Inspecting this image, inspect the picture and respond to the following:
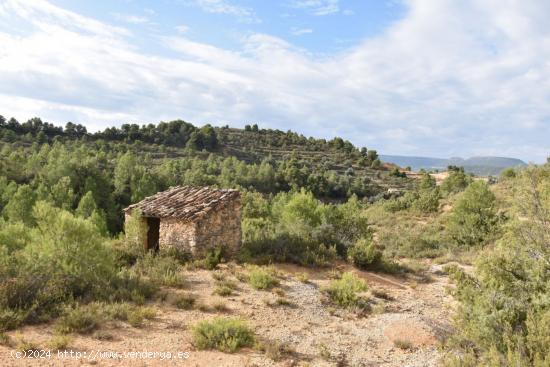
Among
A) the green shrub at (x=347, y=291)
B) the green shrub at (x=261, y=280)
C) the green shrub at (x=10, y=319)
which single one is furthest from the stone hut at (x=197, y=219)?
the green shrub at (x=10, y=319)

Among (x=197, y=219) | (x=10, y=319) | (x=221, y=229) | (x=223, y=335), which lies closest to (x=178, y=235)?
(x=197, y=219)

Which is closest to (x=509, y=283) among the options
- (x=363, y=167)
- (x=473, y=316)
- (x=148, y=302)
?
(x=473, y=316)

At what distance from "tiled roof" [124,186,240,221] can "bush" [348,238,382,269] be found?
4.56 meters

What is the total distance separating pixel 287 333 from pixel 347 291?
261 centimetres

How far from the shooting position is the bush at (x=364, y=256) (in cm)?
1385

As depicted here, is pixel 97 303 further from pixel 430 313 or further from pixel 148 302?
pixel 430 313

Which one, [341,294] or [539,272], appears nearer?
[539,272]

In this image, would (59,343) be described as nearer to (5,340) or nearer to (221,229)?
(5,340)

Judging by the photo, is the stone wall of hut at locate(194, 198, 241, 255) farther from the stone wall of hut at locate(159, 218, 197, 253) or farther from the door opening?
the door opening

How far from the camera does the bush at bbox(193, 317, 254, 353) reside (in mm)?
6984

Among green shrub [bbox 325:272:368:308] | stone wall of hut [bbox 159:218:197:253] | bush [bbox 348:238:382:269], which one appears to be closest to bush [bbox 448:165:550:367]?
green shrub [bbox 325:272:368:308]

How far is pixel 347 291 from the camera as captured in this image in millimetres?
10117

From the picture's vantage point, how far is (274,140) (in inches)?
2906

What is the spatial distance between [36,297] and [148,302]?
7.34ft
